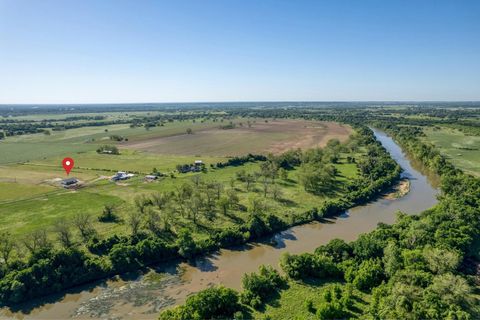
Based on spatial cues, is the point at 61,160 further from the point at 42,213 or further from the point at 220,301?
the point at 220,301

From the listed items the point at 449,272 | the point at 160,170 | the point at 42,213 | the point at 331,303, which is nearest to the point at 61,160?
the point at 160,170

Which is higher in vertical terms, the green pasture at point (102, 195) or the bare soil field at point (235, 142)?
the bare soil field at point (235, 142)

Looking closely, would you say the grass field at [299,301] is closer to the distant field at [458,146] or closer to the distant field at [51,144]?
the distant field at [458,146]

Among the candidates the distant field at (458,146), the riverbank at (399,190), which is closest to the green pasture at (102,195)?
the riverbank at (399,190)

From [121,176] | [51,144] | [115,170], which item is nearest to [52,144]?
[51,144]

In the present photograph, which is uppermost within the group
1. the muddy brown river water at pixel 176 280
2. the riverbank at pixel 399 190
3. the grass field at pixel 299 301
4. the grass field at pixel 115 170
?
the grass field at pixel 115 170
